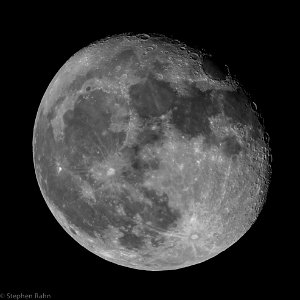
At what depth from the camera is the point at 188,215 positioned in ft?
14.5

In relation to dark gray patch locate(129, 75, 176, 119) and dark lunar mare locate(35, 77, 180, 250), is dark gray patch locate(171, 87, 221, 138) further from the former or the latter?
dark lunar mare locate(35, 77, 180, 250)

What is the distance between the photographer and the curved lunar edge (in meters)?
4.28

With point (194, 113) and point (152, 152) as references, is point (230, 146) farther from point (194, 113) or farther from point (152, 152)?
point (152, 152)

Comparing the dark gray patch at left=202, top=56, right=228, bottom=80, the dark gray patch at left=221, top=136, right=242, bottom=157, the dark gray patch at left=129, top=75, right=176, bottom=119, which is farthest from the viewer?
the dark gray patch at left=202, top=56, right=228, bottom=80

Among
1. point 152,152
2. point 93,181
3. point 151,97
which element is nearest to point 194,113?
point 151,97

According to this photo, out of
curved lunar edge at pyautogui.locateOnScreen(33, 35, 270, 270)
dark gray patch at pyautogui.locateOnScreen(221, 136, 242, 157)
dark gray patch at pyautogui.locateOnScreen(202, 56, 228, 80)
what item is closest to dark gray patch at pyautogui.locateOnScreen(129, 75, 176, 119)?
curved lunar edge at pyautogui.locateOnScreen(33, 35, 270, 270)

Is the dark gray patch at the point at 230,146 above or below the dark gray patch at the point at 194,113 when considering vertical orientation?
below

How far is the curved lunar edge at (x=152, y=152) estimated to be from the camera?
4.28 meters

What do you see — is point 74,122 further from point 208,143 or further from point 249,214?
point 249,214

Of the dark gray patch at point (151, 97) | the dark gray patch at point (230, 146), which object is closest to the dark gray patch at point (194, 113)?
the dark gray patch at point (151, 97)

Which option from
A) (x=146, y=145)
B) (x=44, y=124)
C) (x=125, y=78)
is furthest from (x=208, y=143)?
(x=44, y=124)

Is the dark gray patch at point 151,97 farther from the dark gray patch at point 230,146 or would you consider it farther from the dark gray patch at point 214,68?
the dark gray patch at point 230,146

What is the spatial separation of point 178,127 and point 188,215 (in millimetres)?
930

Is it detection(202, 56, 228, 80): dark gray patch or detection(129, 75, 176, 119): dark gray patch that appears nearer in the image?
detection(129, 75, 176, 119): dark gray patch
